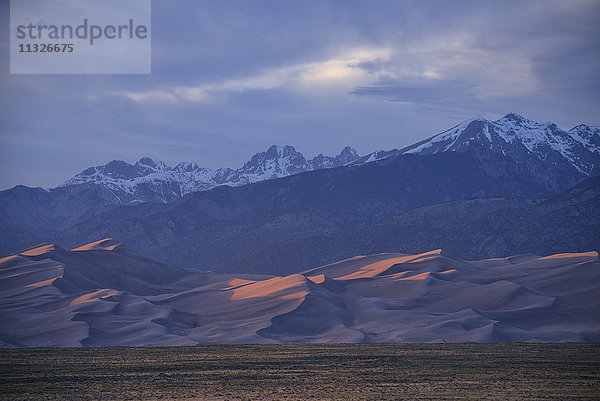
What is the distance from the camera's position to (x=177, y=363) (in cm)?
5403

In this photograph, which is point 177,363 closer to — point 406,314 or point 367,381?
point 367,381

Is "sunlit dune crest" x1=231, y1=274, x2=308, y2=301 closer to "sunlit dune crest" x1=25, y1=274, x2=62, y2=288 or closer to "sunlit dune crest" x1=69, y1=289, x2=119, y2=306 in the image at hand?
"sunlit dune crest" x1=69, y1=289, x2=119, y2=306

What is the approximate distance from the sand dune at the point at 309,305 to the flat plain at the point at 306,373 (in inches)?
653

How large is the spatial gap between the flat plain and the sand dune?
1659 centimetres

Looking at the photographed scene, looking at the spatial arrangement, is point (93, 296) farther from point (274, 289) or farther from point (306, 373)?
point (306, 373)

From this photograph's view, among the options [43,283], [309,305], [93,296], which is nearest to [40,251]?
[43,283]

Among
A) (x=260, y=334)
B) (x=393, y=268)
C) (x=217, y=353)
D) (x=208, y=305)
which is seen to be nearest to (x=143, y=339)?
(x=260, y=334)

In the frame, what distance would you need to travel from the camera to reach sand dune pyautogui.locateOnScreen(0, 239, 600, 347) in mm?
83625

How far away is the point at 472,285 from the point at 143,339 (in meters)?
46.6

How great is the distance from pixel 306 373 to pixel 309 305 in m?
49.8

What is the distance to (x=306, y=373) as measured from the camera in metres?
48.1

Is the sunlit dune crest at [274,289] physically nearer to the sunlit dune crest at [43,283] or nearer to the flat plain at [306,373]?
the sunlit dune crest at [43,283]

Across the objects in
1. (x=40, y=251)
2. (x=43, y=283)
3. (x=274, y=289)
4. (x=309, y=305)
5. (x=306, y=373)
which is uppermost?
(x=40, y=251)

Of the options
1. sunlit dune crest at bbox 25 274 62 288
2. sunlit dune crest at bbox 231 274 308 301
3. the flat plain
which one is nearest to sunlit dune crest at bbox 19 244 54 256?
sunlit dune crest at bbox 25 274 62 288
